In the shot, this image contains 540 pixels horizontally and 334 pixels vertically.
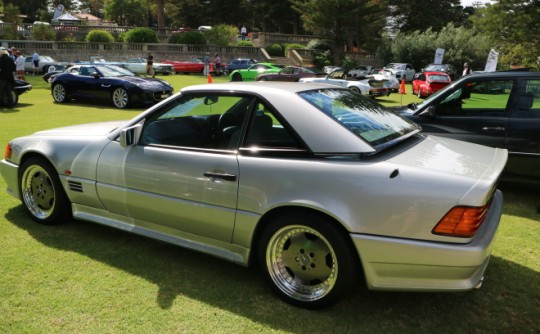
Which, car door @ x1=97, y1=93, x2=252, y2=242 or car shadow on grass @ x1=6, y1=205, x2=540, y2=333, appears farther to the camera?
car door @ x1=97, y1=93, x2=252, y2=242

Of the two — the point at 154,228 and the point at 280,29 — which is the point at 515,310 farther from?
the point at 280,29

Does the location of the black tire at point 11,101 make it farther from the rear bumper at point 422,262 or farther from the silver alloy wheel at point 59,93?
the rear bumper at point 422,262

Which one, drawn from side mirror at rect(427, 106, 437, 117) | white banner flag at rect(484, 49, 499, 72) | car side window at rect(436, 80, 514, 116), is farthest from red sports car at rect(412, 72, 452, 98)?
side mirror at rect(427, 106, 437, 117)

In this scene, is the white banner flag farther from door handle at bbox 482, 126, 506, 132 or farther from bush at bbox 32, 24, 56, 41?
bush at bbox 32, 24, 56, 41

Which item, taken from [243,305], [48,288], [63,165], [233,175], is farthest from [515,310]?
[63,165]

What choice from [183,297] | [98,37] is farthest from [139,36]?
[183,297]

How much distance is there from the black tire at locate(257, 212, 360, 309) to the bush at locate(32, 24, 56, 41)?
4494 cm

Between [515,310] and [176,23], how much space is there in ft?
235

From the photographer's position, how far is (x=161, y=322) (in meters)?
2.88

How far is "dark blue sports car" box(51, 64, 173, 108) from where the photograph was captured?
14.2 metres

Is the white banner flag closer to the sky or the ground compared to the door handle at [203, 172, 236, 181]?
closer to the sky

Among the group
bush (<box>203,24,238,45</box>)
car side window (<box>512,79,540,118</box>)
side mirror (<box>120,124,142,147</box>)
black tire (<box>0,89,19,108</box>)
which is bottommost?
black tire (<box>0,89,19,108</box>)

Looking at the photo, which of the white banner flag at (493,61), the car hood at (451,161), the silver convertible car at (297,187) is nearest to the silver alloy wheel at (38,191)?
the silver convertible car at (297,187)

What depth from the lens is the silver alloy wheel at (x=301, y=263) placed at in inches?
116
